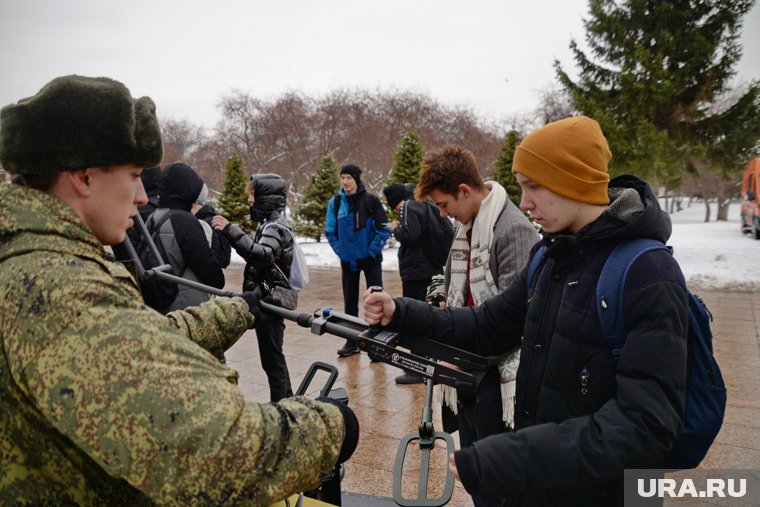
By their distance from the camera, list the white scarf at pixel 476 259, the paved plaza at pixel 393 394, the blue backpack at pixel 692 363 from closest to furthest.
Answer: the blue backpack at pixel 692 363 < the white scarf at pixel 476 259 < the paved plaza at pixel 393 394

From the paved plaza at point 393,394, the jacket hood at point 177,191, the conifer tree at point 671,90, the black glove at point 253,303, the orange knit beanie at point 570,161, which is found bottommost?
the paved plaza at point 393,394

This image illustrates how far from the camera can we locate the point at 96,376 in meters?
0.96

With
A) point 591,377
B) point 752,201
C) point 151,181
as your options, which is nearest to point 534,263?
point 591,377

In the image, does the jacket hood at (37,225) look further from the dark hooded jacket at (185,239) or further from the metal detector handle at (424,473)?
the dark hooded jacket at (185,239)

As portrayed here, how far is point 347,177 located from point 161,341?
18.8 ft

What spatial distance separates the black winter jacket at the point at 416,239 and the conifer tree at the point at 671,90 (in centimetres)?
865

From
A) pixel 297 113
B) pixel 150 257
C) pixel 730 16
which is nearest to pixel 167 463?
pixel 150 257

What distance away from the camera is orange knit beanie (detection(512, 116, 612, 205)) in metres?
1.78

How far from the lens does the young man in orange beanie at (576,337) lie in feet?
4.57

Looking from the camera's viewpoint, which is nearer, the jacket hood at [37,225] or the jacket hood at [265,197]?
the jacket hood at [37,225]

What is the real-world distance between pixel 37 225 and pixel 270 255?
10.1 ft

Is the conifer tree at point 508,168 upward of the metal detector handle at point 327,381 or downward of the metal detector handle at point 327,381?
upward

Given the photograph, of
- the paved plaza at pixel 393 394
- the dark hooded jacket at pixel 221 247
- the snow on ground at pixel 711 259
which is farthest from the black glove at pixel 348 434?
the snow on ground at pixel 711 259

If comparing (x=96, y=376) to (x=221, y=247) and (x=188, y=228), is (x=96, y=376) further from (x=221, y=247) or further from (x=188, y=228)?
(x=221, y=247)
